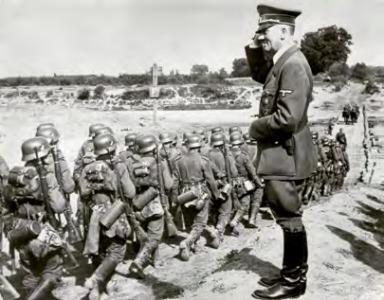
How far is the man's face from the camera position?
4617mm

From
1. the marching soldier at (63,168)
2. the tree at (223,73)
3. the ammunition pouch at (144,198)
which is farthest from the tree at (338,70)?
the ammunition pouch at (144,198)

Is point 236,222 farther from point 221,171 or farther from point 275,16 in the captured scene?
point 275,16

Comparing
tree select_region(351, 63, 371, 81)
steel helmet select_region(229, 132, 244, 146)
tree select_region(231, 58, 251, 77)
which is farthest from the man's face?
tree select_region(351, 63, 371, 81)

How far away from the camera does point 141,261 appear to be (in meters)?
8.61

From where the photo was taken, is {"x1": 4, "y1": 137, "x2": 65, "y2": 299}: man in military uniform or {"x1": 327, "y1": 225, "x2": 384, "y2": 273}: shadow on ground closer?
{"x1": 4, "y1": 137, "x2": 65, "y2": 299}: man in military uniform

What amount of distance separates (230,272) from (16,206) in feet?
8.11

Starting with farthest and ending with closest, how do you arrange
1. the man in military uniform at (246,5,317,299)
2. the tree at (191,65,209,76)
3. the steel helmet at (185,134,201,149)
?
the tree at (191,65,209,76)
the steel helmet at (185,134,201,149)
the man in military uniform at (246,5,317,299)

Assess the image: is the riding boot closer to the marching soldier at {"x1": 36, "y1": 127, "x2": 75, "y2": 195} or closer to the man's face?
the man's face

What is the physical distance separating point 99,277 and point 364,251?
11.2 feet

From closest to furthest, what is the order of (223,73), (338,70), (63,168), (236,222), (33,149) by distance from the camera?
(33,149) → (63,168) → (236,222) → (338,70) → (223,73)

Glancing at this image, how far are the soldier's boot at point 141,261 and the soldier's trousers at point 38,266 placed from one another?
6.74 feet

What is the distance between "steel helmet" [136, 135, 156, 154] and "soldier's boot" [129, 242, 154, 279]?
4.64 ft

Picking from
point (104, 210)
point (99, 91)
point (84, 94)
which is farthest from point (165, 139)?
point (99, 91)

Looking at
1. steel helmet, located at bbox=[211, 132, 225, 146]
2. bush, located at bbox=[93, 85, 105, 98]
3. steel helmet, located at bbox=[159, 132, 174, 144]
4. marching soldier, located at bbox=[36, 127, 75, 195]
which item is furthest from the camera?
bush, located at bbox=[93, 85, 105, 98]
